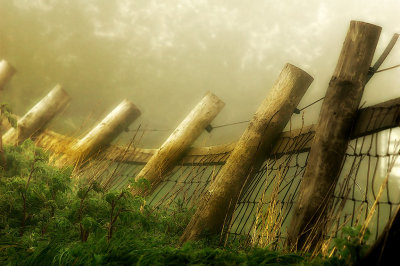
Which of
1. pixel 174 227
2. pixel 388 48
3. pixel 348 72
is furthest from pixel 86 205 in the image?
pixel 388 48

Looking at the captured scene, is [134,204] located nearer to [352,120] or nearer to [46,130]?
[352,120]

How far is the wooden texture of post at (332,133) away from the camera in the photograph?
1651mm

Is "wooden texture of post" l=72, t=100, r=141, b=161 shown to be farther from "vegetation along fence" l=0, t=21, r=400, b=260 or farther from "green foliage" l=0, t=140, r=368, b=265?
"green foliage" l=0, t=140, r=368, b=265

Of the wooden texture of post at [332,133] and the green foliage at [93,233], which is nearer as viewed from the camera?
the green foliage at [93,233]

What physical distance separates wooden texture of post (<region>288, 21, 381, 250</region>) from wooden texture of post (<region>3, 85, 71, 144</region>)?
449 centimetres

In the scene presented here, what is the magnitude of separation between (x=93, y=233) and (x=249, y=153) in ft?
4.28

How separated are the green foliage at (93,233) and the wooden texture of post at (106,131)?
1.24 metres

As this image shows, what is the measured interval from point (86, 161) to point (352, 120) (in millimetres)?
3373

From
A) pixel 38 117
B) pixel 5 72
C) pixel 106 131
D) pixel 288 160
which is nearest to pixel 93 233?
pixel 288 160

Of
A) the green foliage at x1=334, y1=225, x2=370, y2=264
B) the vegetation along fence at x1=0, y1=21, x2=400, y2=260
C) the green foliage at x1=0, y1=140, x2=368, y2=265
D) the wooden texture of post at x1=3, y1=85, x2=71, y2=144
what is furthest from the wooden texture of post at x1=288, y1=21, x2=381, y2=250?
the wooden texture of post at x1=3, y1=85, x2=71, y2=144

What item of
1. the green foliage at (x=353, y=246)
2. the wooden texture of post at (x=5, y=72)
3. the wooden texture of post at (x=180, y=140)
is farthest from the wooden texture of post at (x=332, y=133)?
the wooden texture of post at (x=5, y=72)

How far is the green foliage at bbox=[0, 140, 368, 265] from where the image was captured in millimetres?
1134

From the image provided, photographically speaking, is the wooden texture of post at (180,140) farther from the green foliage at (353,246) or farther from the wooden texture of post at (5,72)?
the wooden texture of post at (5,72)

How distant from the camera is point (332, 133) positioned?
178 centimetres
